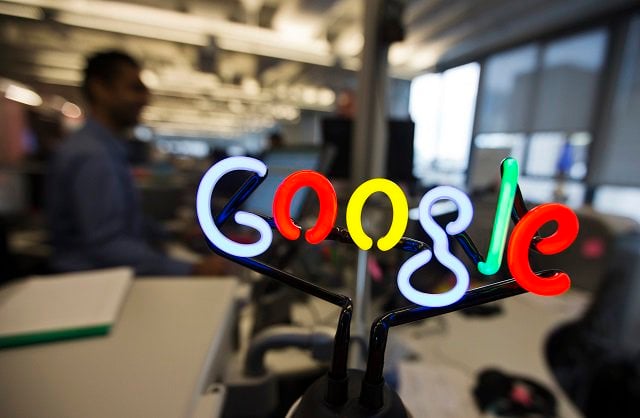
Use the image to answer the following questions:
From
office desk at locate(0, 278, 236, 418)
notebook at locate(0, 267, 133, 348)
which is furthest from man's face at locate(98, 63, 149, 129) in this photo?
office desk at locate(0, 278, 236, 418)

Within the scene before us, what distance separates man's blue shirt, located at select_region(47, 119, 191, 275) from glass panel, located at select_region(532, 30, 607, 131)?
157 inches

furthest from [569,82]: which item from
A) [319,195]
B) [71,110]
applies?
[71,110]

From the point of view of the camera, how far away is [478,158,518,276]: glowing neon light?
239 millimetres

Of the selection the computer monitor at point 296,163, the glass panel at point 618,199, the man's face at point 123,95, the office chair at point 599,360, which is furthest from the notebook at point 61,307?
the glass panel at point 618,199

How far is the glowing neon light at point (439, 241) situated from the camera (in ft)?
0.84

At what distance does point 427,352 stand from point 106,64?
1.75 metres

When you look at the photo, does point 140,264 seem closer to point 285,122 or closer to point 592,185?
point 592,185

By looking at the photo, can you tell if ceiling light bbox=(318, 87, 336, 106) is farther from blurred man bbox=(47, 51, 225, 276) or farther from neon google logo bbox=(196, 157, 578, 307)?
neon google logo bbox=(196, 157, 578, 307)

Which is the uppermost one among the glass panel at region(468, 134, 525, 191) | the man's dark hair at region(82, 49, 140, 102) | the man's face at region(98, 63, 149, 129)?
the man's dark hair at region(82, 49, 140, 102)

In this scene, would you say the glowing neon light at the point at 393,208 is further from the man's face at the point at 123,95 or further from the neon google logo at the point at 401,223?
the man's face at the point at 123,95

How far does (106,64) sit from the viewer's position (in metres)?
1.29

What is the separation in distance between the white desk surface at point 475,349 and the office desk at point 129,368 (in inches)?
16.3

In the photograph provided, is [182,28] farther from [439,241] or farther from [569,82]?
[569,82]

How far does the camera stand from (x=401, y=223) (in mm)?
256
